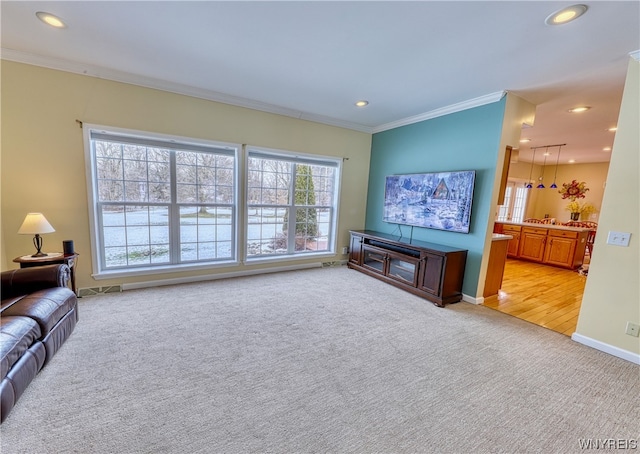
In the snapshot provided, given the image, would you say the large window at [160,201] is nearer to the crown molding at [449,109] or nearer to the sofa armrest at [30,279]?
the sofa armrest at [30,279]

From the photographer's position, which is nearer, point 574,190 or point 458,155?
point 458,155

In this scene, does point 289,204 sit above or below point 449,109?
below

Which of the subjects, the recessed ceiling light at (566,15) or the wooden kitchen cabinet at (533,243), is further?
the wooden kitchen cabinet at (533,243)

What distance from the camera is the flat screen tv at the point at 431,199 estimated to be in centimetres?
348

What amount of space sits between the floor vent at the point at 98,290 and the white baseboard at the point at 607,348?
16.7 feet

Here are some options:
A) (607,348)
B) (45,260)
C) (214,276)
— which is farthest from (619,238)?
(45,260)

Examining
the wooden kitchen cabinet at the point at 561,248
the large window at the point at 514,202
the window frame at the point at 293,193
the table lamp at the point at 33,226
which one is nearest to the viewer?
the table lamp at the point at 33,226

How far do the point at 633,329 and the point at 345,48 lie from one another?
3467 millimetres

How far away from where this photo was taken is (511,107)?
10.4 ft

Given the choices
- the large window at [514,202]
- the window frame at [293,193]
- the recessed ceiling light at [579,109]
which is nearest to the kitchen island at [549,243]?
the large window at [514,202]

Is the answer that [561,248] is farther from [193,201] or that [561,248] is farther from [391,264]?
[193,201]

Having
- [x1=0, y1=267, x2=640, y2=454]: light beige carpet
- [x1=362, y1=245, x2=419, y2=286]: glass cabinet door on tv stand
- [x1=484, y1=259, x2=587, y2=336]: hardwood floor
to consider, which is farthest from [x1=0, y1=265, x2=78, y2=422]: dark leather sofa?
[x1=484, y1=259, x2=587, y2=336]: hardwood floor

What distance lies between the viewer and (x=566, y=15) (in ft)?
5.88

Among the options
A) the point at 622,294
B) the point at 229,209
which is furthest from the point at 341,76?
the point at 622,294
